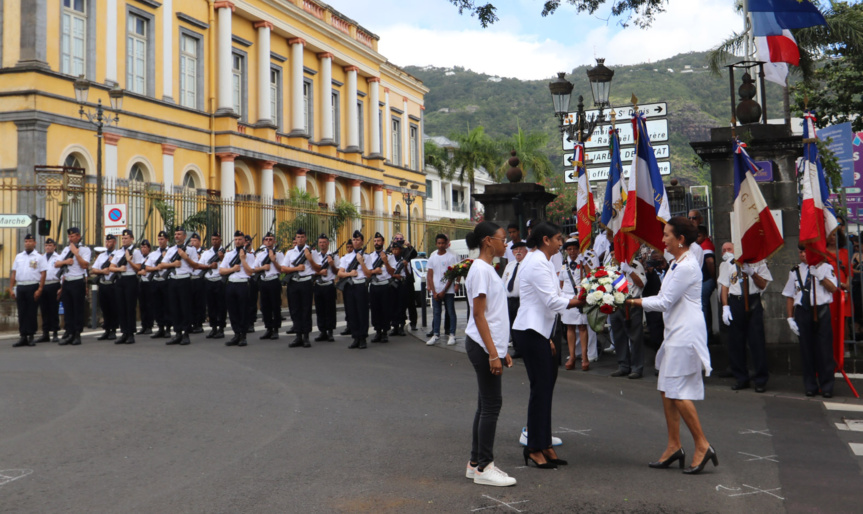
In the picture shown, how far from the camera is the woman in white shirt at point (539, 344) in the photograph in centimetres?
630

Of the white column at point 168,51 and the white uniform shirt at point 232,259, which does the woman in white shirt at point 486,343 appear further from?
the white column at point 168,51

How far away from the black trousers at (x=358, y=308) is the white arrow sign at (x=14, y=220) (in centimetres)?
871

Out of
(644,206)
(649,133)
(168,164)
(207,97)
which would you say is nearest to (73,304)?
(644,206)

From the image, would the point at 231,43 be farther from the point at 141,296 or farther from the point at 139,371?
the point at 139,371

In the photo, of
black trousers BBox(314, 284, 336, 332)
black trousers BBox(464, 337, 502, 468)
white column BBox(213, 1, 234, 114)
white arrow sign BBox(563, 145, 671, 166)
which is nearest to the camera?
Answer: black trousers BBox(464, 337, 502, 468)

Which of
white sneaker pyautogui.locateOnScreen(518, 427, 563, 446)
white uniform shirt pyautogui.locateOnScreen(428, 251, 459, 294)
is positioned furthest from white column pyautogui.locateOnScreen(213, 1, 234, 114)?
white sneaker pyautogui.locateOnScreen(518, 427, 563, 446)

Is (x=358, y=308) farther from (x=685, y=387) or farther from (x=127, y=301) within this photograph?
Answer: (x=685, y=387)

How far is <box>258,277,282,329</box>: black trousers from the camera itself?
1555cm

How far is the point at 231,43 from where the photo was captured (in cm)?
3425

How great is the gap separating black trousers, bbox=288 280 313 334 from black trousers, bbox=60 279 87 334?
12.9 ft

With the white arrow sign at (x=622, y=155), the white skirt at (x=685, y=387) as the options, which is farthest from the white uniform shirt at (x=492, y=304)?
the white arrow sign at (x=622, y=155)

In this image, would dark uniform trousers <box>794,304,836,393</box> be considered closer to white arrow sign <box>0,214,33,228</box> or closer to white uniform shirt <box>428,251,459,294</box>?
white uniform shirt <box>428,251,459,294</box>

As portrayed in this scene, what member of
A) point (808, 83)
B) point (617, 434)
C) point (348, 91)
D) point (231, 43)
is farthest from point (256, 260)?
point (348, 91)

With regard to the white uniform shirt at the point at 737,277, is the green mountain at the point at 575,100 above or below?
above
